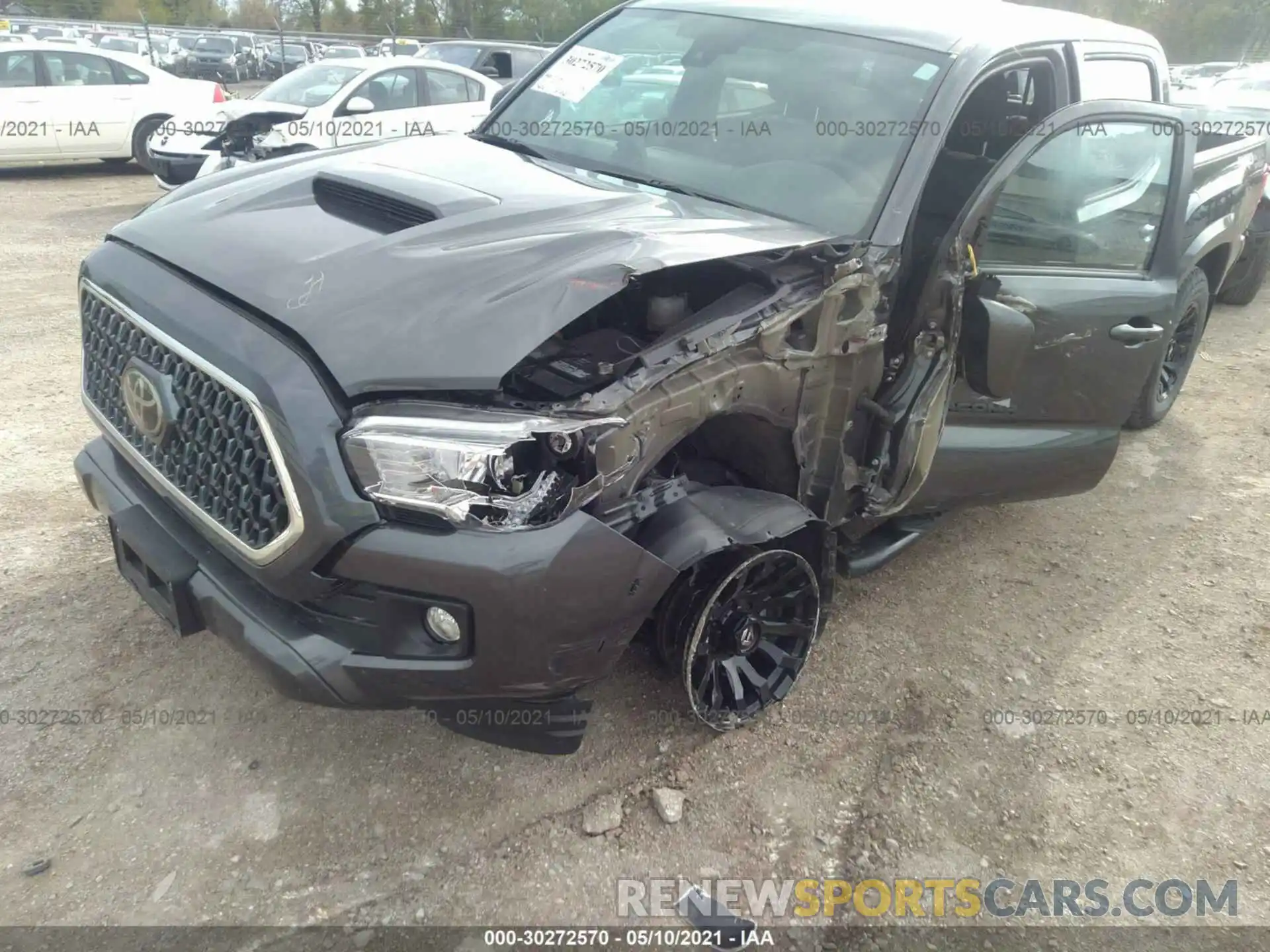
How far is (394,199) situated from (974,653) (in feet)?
8.24

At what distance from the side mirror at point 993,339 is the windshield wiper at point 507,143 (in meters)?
1.58

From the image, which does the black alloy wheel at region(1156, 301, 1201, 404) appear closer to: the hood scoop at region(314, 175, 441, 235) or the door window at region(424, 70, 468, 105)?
the hood scoop at region(314, 175, 441, 235)

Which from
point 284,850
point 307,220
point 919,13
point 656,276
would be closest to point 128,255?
point 307,220

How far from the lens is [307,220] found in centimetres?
250

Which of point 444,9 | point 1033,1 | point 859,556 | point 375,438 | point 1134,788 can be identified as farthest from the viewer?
point 444,9

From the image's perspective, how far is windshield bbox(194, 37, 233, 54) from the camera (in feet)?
82.2

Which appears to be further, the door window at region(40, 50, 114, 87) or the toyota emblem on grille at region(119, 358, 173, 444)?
the door window at region(40, 50, 114, 87)

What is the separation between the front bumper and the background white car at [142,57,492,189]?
24.1 feet

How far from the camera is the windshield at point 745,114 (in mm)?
2889

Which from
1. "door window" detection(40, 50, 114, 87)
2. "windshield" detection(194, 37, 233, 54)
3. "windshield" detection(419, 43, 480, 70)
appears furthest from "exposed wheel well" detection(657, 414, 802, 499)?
"windshield" detection(194, 37, 233, 54)

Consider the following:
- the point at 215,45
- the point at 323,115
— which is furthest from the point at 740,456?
the point at 215,45

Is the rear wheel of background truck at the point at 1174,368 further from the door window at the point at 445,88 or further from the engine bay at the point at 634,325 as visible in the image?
the door window at the point at 445,88

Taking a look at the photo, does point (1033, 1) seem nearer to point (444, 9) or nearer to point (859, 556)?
point (444, 9)

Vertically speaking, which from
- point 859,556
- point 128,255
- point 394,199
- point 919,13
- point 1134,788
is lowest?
point 1134,788
